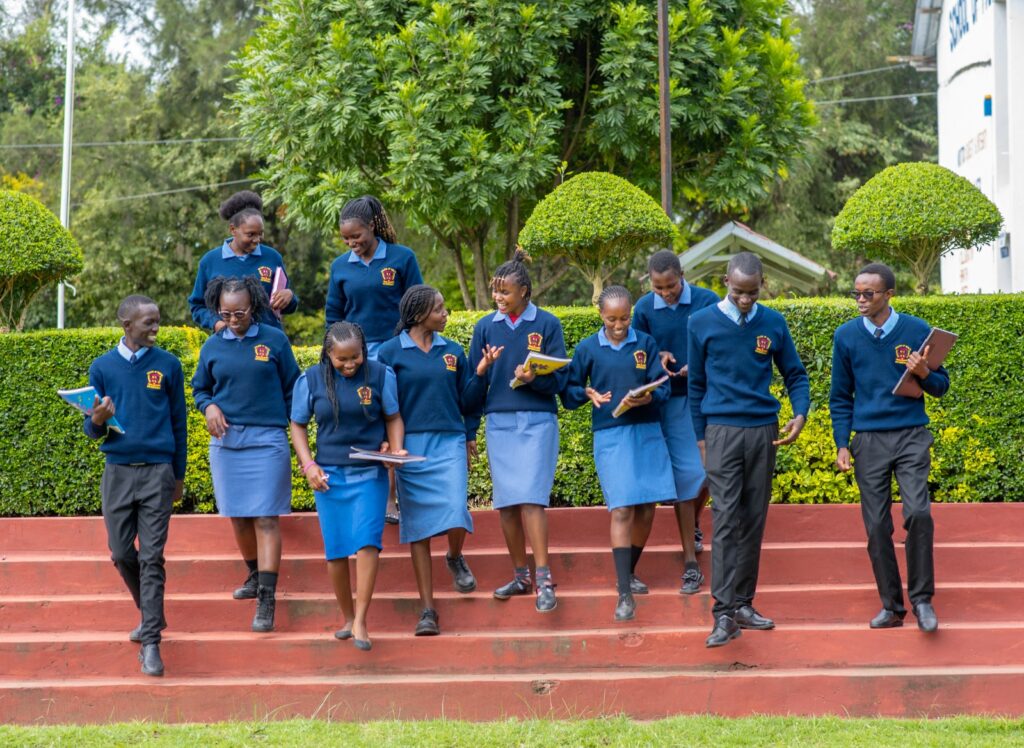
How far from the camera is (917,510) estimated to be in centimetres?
673

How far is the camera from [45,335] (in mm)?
9086

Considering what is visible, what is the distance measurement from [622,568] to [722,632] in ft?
2.21

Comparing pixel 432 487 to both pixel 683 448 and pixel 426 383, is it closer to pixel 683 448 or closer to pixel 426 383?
pixel 426 383

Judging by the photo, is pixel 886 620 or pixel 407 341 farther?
pixel 407 341

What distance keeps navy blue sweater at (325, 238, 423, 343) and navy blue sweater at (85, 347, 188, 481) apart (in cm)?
113

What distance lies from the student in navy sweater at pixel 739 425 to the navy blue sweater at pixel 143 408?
117 inches

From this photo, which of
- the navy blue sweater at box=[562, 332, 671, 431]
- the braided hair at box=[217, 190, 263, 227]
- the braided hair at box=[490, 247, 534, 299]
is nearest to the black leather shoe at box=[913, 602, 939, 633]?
the navy blue sweater at box=[562, 332, 671, 431]

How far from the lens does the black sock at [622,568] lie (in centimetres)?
698

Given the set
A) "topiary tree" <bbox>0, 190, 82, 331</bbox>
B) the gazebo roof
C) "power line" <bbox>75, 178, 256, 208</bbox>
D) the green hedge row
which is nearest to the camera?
the green hedge row

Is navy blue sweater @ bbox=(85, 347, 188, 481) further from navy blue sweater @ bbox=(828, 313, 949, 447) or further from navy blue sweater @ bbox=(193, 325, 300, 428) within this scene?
navy blue sweater @ bbox=(828, 313, 949, 447)

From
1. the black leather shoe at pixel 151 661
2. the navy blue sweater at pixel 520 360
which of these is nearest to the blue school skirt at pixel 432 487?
the navy blue sweater at pixel 520 360

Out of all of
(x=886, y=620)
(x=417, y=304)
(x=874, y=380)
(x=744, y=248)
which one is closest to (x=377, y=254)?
(x=417, y=304)

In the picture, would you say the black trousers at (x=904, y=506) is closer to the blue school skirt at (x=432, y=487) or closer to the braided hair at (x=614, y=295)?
the braided hair at (x=614, y=295)

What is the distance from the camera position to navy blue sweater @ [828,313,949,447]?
684 centimetres
